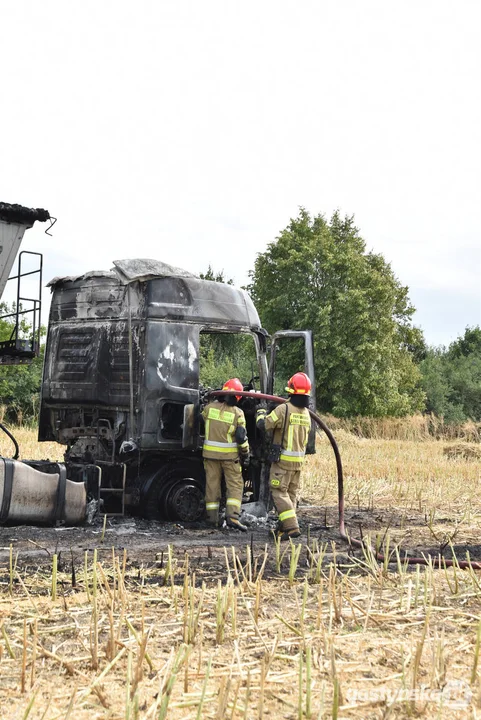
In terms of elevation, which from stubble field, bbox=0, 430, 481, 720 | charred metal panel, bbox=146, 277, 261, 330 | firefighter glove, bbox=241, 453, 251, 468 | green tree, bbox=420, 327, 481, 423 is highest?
green tree, bbox=420, 327, 481, 423

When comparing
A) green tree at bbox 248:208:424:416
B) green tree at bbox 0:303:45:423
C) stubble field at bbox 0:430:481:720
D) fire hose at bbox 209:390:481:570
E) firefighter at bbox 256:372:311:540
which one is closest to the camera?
stubble field at bbox 0:430:481:720

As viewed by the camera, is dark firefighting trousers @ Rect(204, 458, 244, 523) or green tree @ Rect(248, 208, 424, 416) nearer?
dark firefighting trousers @ Rect(204, 458, 244, 523)

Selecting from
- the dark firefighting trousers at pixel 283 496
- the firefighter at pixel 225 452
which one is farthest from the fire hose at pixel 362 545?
the dark firefighting trousers at pixel 283 496

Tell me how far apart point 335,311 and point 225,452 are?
26.1 meters

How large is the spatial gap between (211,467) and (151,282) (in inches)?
90.9

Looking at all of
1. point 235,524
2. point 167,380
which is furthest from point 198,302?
point 235,524

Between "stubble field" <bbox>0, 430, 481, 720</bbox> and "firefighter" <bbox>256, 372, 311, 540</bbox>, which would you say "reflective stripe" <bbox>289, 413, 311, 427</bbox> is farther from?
"stubble field" <bbox>0, 430, 481, 720</bbox>

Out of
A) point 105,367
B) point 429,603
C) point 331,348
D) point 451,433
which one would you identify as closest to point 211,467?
point 105,367

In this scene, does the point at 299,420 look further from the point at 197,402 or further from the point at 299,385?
the point at 197,402

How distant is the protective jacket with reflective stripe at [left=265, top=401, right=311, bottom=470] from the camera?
8.91m

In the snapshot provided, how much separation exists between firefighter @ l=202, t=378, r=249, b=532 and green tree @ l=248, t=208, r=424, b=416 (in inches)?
934

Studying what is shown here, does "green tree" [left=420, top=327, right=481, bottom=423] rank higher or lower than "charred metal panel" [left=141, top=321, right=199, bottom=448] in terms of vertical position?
higher

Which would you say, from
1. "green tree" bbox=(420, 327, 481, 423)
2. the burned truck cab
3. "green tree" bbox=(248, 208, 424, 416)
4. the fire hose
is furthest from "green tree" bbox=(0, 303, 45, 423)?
"green tree" bbox=(420, 327, 481, 423)

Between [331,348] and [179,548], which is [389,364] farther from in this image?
[179,548]
